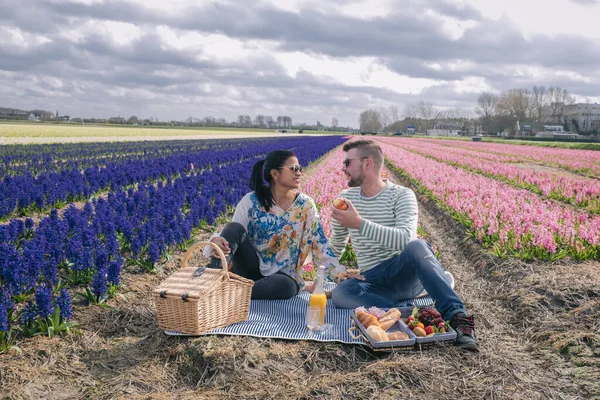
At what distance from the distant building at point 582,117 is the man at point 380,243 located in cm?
9977

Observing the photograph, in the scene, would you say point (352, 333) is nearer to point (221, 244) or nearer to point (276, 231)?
point (276, 231)

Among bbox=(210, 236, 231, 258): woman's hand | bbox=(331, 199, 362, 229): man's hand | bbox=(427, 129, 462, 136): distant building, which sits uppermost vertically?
bbox=(427, 129, 462, 136): distant building

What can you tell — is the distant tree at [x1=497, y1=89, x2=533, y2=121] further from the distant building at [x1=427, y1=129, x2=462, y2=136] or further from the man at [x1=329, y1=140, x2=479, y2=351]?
the man at [x1=329, y1=140, x2=479, y2=351]

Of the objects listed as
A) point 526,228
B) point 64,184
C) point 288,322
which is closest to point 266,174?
point 288,322

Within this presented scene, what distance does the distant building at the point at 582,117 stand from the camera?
96.3 m

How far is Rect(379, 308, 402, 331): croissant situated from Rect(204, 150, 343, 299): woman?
2.89 feet

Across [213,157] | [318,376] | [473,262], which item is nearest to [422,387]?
[318,376]

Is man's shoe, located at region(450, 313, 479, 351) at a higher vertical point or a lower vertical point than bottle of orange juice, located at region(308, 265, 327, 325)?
lower

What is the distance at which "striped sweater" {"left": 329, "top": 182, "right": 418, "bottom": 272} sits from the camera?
4.67 m

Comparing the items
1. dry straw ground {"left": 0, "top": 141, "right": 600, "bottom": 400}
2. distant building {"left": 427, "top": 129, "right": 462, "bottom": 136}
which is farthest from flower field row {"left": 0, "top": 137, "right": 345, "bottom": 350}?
distant building {"left": 427, "top": 129, "right": 462, "bottom": 136}

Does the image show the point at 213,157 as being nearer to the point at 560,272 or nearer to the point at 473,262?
the point at 473,262

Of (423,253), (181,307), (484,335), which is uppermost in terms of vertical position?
(423,253)

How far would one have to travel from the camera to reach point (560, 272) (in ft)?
21.2

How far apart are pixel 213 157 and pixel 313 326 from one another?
19.8 m
